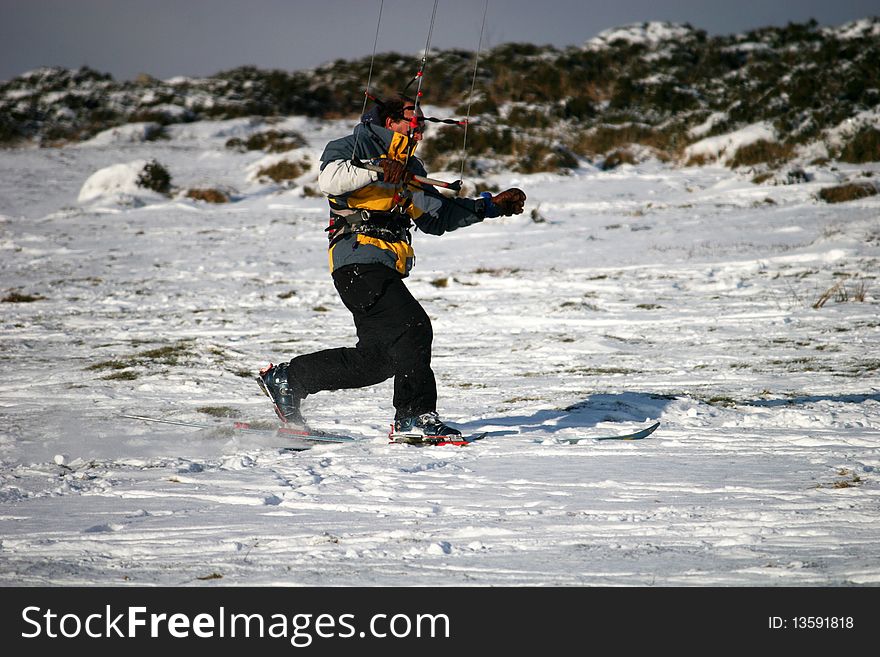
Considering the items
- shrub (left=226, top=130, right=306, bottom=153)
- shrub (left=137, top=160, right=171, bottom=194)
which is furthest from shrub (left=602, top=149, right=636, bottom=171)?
shrub (left=137, top=160, right=171, bottom=194)

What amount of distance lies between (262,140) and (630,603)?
25171 millimetres

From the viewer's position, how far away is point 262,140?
26.1m

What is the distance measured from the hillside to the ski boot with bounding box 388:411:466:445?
12.7 meters

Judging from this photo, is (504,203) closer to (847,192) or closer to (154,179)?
(847,192)

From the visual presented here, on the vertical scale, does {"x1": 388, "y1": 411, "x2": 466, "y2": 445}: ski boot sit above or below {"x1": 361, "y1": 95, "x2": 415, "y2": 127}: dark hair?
below

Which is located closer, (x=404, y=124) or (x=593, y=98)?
(x=404, y=124)

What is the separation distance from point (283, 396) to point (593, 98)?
25473 mm

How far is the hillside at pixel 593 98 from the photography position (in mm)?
18938

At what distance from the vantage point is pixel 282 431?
478 cm

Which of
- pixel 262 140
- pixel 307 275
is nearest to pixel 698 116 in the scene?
pixel 262 140

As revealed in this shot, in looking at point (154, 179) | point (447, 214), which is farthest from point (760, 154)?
point (447, 214)

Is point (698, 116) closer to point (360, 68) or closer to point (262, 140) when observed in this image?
point (262, 140)

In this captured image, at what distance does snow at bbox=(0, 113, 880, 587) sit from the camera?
9.57 feet

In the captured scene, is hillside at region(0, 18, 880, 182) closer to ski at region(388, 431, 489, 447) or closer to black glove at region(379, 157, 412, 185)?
ski at region(388, 431, 489, 447)
